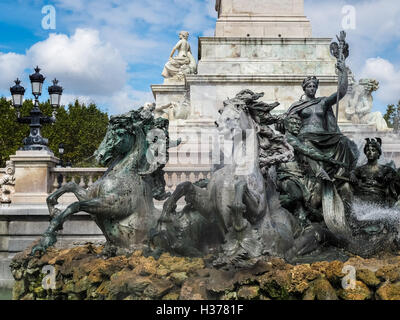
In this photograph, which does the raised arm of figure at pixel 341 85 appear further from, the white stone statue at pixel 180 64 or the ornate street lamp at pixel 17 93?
the white stone statue at pixel 180 64

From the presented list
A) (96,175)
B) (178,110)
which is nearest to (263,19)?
(178,110)

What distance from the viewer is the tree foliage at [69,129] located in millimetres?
33281

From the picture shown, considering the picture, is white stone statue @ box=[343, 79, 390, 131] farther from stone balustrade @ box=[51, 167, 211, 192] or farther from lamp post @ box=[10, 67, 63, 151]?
lamp post @ box=[10, 67, 63, 151]

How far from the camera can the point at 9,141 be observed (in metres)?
33.2

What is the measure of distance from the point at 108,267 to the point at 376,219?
3.07 metres

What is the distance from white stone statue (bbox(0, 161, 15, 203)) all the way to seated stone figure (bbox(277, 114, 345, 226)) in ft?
21.2

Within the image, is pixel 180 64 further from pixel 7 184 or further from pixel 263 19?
pixel 7 184

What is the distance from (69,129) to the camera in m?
37.9

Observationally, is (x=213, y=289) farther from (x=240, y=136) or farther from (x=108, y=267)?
(x=240, y=136)

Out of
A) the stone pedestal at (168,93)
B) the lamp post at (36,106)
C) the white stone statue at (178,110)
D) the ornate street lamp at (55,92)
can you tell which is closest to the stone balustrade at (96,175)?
the lamp post at (36,106)

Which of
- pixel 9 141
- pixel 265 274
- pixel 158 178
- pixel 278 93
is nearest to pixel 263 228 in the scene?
pixel 265 274

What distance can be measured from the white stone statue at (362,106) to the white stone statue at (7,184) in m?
8.76

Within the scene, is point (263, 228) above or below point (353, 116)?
below

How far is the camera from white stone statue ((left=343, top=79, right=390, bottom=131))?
14703 mm
